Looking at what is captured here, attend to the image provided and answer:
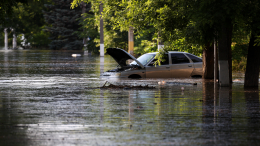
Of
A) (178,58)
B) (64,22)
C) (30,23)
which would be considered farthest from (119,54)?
(30,23)

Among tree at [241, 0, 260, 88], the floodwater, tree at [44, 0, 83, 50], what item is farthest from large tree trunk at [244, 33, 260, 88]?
tree at [44, 0, 83, 50]

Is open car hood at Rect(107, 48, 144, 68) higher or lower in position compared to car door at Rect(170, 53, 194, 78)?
higher

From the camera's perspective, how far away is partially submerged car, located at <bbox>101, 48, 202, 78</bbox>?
20781 millimetres

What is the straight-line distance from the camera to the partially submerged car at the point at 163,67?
2078 centimetres

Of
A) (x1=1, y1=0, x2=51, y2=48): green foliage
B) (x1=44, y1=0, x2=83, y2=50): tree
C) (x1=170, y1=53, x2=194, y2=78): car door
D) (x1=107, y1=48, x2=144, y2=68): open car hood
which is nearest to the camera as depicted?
(x1=107, y1=48, x2=144, y2=68): open car hood

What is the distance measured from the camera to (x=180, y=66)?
21016 mm

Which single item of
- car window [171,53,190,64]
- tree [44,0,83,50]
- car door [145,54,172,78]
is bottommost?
car door [145,54,172,78]

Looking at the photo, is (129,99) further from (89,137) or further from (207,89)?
(89,137)

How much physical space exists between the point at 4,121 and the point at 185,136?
12.4 ft

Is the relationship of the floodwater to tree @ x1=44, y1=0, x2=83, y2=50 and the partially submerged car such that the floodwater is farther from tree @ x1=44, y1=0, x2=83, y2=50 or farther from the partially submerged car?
tree @ x1=44, y1=0, x2=83, y2=50

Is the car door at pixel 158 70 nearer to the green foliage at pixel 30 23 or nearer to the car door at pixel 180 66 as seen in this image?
the car door at pixel 180 66

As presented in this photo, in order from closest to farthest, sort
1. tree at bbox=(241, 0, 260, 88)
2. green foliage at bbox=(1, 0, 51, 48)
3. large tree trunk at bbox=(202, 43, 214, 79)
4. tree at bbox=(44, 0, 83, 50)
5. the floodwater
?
the floodwater → tree at bbox=(241, 0, 260, 88) → large tree trunk at bbox=(202, 43, 214, 79) → tree at bbox=(44, 0, 83, 50) → green foliage at bbox=(1, 0, 51, 48)

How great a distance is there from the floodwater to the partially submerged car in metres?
5.27

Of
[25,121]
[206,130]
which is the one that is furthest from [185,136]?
[25,121]
